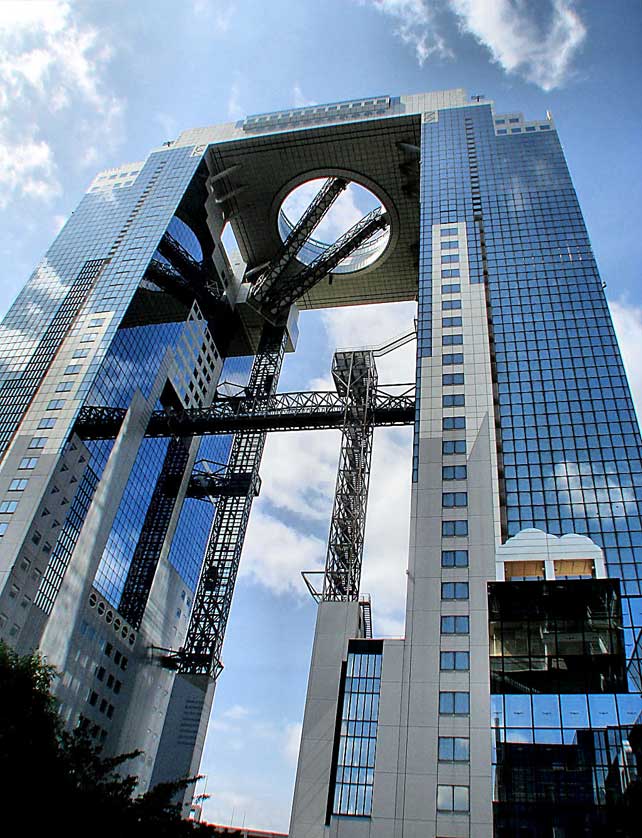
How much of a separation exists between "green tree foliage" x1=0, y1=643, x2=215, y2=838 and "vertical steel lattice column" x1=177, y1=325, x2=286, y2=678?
34262 millimetres

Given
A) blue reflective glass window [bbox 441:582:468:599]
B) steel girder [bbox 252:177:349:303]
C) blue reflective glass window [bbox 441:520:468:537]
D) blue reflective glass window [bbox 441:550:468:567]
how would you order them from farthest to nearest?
steel girder [bbox 252:177:349:303] < blue reflective glass window [bbox 441:520:468:537] < blue reflective glass window [bbox 441:550:468:567] < blue reflective glass window [bbox 441:582:468:599]

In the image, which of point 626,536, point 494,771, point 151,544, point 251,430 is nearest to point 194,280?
point 251,430

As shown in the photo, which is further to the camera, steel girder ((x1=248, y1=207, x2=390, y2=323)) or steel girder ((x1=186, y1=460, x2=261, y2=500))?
steel girder ((x1=248, y1=207, x2=390, y2=323))

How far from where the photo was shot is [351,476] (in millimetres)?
57281

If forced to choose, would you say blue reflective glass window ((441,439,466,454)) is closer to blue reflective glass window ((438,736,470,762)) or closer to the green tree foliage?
blue reflective glass window ((438,736,470,762))

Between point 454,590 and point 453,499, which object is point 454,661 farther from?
point 453,499

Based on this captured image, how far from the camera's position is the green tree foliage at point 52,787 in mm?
20156

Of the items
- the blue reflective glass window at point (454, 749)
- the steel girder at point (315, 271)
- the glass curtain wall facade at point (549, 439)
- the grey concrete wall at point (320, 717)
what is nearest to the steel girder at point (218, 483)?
the steel girder at point (315, 271)

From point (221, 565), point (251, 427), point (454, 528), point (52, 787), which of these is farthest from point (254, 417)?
point (52, 787)

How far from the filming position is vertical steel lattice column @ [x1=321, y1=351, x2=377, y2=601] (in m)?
50.2

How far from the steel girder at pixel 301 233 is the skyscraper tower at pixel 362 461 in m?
0.27

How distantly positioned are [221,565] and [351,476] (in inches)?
787

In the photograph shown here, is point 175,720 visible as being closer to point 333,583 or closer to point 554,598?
point 333,583

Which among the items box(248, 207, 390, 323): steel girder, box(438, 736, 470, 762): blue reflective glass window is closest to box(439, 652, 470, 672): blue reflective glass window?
box(438, 736, 470, 762): blue reflective glass window
